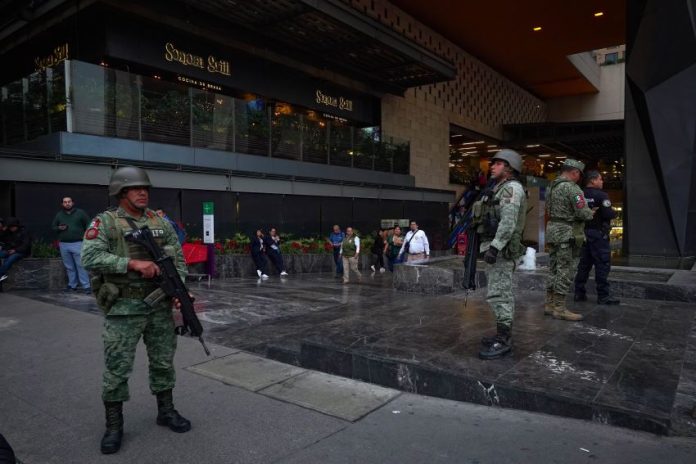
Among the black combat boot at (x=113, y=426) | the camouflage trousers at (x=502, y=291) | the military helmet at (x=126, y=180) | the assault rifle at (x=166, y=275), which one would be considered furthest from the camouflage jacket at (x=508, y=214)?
the black combat boot at (x=113, y=426)

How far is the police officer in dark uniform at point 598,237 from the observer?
21.9 ft

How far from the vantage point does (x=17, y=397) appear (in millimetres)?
4051

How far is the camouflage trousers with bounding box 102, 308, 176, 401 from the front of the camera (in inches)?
128

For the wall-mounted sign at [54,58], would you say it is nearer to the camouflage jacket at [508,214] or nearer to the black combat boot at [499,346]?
the camouflage jacket at [508,214]

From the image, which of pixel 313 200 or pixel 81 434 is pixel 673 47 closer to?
pixel 313 200

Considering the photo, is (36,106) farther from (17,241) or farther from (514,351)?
(514,351)

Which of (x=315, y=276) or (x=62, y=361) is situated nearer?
(x=62, y=361)

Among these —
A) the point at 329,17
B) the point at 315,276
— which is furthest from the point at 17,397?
the point at 329,17

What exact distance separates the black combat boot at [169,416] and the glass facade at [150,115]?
1063cm

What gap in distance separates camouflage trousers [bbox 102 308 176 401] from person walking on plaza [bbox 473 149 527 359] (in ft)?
8.74

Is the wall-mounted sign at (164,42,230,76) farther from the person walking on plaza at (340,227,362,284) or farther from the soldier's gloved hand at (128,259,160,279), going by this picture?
the soldier's gloved hand at (128,259,160,279)

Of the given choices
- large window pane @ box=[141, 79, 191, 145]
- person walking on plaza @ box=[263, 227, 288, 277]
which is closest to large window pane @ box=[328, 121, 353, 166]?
person walking on plaza @ box=[263, 227, 288, 277]

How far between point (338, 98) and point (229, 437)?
19390mm

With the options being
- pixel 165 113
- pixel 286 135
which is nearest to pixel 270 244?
pixel 165 113
